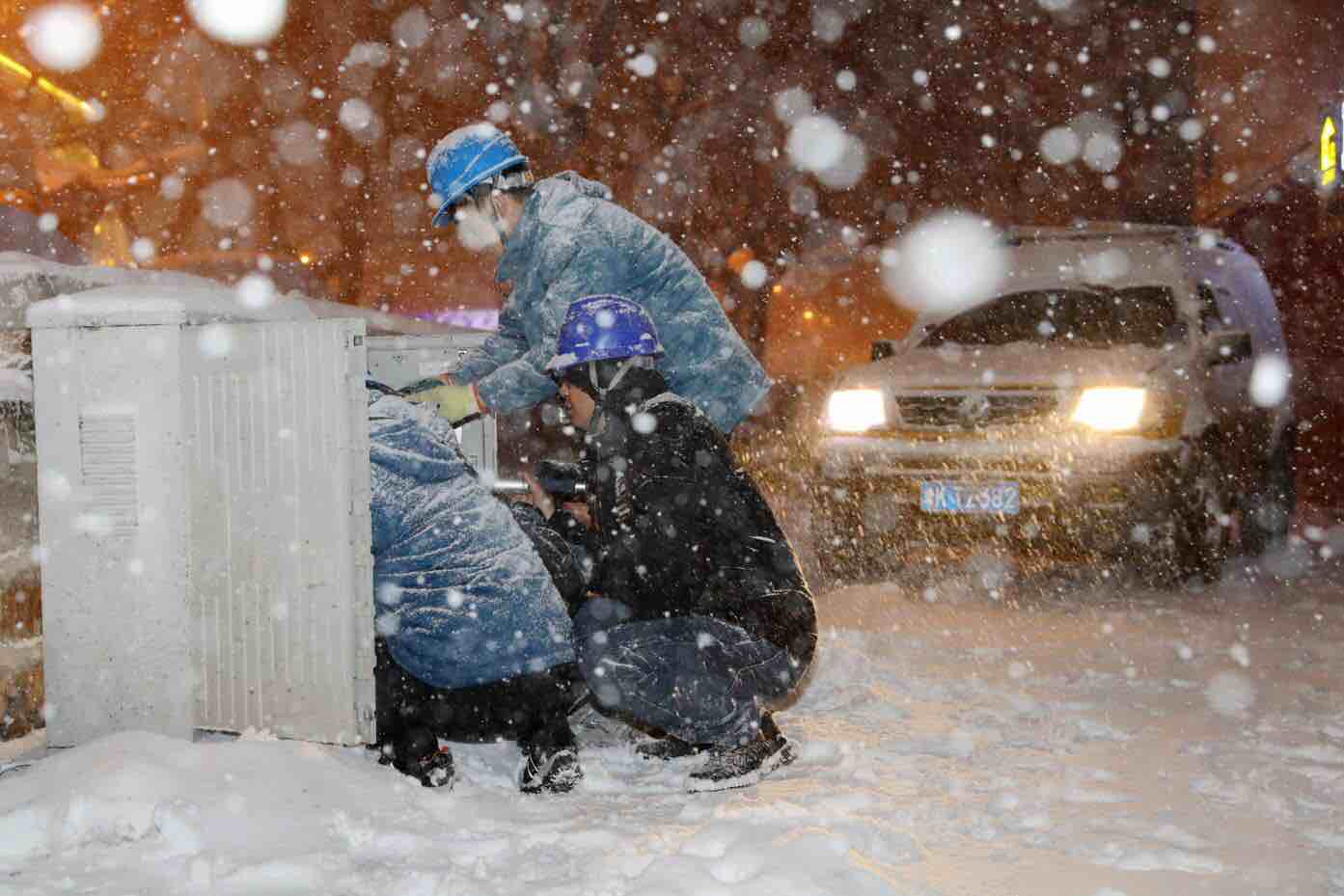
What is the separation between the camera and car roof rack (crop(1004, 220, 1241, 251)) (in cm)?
819

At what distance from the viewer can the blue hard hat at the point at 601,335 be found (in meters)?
3.74

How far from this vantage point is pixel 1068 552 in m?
6.62

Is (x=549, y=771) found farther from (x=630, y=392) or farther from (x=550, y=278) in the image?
(x=550, y=278)

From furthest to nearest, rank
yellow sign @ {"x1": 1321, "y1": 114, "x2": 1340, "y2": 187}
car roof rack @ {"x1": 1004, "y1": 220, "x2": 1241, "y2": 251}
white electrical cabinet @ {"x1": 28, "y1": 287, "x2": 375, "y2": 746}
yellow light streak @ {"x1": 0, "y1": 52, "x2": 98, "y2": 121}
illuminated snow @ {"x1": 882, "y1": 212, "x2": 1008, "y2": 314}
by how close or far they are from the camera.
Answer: illuminated snow @ {"x1": 882, "y1": 212, "x2": 1008, "y2": 314}, yellow light streak @ {"x1": 0, "y1": 52, "x2": 98, "y2": 121}, yellow sign @ {"x1": 1321, "y1": 114, "x2": 1340, "y2": 187}, car roof rack @ {"x1": 1004, "y1": 220, "x2": 1241, "y2": 251}, white electrical cabinet @ {"x1": 28, "y1": 287, "x2": 375, "y2": 746}

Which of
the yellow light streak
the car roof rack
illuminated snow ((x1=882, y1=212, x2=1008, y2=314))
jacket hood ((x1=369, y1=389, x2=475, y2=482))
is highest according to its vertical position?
the yellow light streak

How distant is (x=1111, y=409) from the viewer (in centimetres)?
666

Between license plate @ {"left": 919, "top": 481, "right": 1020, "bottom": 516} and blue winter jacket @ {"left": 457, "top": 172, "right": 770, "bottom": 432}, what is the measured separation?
8.06 feet

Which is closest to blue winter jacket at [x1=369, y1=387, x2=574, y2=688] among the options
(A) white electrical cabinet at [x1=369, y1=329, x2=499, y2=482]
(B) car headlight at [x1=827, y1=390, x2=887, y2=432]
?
(A) white electrical cabinet at [x1=369, y1=329, x2=499, y2=482]

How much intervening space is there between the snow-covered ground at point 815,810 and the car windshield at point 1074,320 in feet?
9.76

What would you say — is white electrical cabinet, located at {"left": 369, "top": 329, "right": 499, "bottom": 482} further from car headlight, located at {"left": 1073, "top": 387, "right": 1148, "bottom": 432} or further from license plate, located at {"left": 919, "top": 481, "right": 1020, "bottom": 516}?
car headlight, located at {"left": 1073, "top": 387, "right": 1148, "bottom": 432}

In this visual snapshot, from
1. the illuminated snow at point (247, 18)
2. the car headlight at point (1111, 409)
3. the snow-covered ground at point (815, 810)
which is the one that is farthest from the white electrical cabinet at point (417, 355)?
the illuminated snow at point (247, 18)

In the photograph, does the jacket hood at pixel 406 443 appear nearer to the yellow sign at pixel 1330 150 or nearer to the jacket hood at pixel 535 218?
the jacket hood at pixel 535 218

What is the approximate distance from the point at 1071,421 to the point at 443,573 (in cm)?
428

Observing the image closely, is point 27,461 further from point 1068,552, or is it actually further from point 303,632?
point 1068,552
